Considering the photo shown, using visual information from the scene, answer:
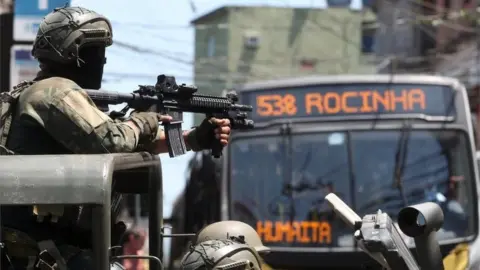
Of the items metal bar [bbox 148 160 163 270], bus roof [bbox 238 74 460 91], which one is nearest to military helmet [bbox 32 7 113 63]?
metal bar [bbox 148 160 163 270]

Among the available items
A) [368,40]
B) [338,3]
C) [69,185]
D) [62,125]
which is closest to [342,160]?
[62,125]

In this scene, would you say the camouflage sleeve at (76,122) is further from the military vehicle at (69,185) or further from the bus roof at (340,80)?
the bus roof at (340,80)

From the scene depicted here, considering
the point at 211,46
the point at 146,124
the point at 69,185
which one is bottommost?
the point at 69,185

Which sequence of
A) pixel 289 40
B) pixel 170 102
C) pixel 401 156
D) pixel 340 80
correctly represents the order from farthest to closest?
1. pixel 289 40
2. pixel 340 80
3. pixel 401 156
4. pixel 170 102

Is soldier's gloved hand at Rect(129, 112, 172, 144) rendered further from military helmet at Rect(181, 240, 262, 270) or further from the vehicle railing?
the vehicle railing

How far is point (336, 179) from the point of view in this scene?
9.43 metres

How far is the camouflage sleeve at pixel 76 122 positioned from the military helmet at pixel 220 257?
54 centimetres

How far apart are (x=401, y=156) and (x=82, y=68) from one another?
6.38 meters

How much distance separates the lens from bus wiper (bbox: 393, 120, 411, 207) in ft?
30.6

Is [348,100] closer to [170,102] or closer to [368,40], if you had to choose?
[170,102]

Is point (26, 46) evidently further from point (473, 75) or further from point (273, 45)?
point (273, 45)

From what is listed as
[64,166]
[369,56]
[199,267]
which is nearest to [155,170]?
[199,267]

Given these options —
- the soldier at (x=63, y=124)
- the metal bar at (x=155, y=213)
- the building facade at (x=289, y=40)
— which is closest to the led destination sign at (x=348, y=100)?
the metal bar at (x=155, y=213)

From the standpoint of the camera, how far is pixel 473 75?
23.3 metres
